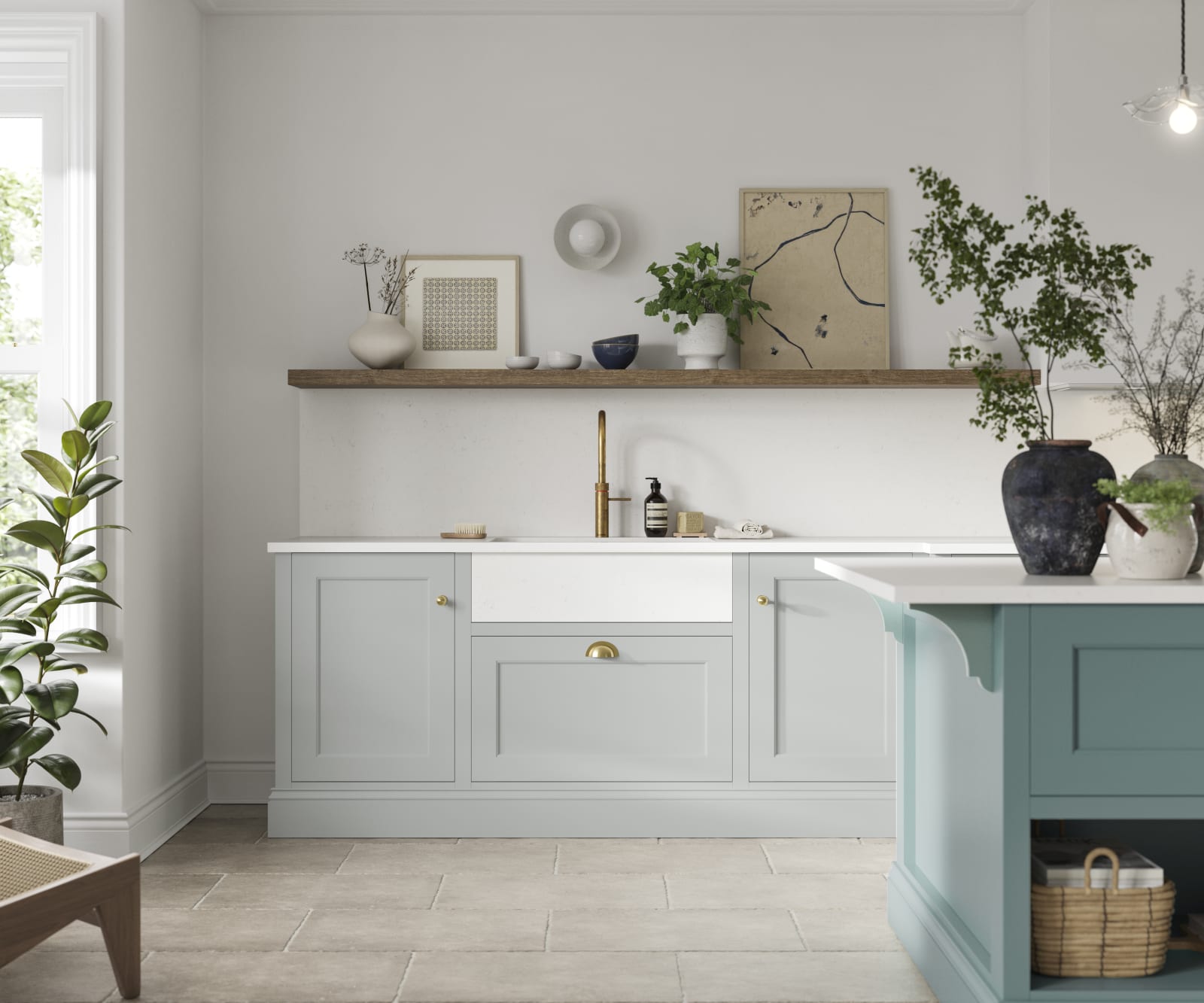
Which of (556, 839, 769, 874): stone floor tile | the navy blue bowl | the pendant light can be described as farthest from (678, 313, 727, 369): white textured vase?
(556, 839, 769, 874): stone floor tile

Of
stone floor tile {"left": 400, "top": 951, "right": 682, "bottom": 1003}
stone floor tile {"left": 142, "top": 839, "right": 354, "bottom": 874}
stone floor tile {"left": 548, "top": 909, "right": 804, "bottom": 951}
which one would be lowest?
stone floor tile {"left": 142, "top": 839, "right": 354, "bottom": 874}

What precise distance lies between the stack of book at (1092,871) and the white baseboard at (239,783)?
9.30 feet

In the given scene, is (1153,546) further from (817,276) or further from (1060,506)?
(817,276)

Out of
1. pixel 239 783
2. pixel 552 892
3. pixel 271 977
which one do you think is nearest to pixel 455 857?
pixel 552 892

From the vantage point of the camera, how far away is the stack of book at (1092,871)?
216 cm

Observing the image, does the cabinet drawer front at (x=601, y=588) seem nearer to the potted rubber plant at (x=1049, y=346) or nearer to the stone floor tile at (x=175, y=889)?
the stone floor tile at (x=175, y=889)

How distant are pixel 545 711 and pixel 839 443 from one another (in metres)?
1.48

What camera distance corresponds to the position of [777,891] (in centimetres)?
313

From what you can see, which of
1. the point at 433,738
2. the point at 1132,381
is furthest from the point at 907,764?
the point at 1132,381

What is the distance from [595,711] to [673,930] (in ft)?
3.05

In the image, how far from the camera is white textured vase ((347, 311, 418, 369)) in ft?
12.8

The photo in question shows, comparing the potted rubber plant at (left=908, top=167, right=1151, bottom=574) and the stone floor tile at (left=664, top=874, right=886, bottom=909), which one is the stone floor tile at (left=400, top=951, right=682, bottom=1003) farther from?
the potted rubber plant at (left=908, top=167, right=1151, bottom=574)

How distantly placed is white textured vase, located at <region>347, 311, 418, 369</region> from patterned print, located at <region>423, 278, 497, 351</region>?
18 cm

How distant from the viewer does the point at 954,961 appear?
2.30 metres
